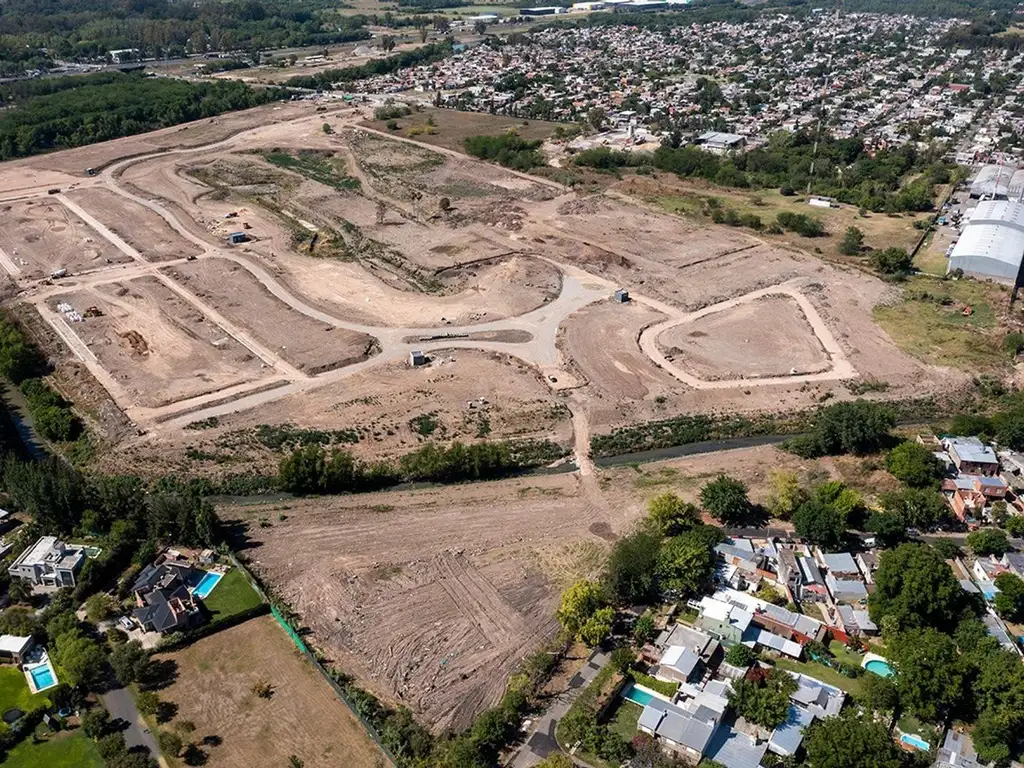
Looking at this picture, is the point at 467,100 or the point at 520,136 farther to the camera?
the point at 467,100

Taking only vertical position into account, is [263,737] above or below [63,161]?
below

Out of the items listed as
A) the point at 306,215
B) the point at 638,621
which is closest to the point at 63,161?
the point at 306,215

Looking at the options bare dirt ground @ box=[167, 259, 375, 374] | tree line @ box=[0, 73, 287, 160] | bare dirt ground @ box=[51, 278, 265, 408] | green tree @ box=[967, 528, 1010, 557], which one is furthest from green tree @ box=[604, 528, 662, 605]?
tree line @ box=[0, 73, 287, 160]

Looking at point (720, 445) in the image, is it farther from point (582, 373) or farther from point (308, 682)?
point (308, 682)

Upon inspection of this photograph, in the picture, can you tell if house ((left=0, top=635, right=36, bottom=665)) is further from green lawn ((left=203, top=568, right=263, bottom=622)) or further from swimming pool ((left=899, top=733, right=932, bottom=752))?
swimming pool ((left=899, top=733, right=932, bottom=752))

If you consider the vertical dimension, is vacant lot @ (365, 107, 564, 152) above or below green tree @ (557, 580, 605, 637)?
above

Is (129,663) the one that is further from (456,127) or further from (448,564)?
(456,127)

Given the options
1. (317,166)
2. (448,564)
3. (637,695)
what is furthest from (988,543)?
(317,166)
